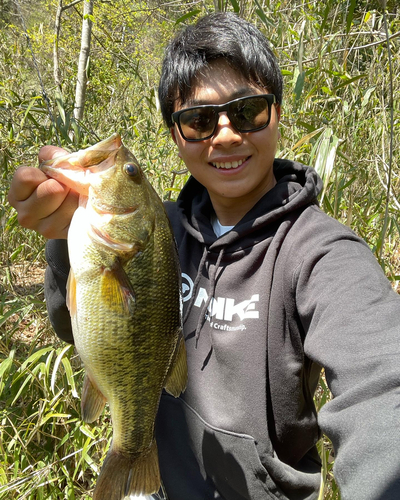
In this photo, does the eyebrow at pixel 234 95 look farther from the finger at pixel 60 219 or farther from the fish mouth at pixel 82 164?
the finger at pixel 60 219

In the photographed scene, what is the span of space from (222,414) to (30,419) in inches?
60.9

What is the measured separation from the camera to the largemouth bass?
128cm

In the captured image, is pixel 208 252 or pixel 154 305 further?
pixel 208 252

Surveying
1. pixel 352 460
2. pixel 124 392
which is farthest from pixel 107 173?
pixel 352 460

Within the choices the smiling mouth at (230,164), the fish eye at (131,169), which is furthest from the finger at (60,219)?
the smiling mouth at (230,164)

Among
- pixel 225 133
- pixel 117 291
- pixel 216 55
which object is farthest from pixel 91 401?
pixel 216 55

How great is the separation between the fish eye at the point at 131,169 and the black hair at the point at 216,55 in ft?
1.53

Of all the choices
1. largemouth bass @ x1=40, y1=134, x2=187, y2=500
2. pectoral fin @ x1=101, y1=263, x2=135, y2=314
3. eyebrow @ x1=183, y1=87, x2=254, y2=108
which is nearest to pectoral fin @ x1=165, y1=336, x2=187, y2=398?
largemouth bass @ x1=40, y1=134, x2=187, y2=500

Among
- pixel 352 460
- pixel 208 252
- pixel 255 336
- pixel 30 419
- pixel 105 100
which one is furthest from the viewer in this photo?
pixel 105 100

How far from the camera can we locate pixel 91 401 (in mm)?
1343

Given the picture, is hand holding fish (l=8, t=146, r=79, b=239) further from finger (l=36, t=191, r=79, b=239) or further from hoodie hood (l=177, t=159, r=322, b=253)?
hoodie hood (l=177, t=159, r=322, b=253)

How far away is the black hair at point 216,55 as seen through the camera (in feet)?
5.39

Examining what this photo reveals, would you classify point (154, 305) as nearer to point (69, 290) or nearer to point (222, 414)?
point (69, 290)

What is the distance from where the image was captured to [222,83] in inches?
63.1
